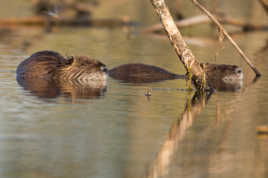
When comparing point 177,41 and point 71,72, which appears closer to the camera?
point 177,41

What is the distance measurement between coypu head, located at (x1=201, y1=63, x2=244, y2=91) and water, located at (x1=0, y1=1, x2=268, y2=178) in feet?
0.80

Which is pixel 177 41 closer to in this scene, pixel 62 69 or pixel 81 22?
pixel 62 69

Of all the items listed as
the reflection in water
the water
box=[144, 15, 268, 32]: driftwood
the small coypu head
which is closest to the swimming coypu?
the small coypu head

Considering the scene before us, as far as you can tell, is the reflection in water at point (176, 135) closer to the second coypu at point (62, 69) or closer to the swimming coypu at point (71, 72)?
the swimming coypu at point (71, 72)

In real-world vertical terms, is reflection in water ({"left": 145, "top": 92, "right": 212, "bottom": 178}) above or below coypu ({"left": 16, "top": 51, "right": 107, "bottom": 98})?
below

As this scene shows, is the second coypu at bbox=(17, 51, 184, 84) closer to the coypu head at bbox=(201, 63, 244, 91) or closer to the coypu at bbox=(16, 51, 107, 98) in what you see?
the coypu at bbox=(16, 51, 107, 98)

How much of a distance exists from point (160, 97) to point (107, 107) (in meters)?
1.32

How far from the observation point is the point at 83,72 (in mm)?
11711

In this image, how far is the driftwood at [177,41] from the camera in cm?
989

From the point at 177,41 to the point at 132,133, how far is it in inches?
121

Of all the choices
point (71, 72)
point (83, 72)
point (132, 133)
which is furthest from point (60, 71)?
point (132, 133)

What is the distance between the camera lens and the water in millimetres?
5918

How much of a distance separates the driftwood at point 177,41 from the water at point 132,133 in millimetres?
419

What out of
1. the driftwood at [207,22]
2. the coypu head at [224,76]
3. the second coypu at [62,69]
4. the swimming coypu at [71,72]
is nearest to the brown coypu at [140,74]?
the swimming coypu at [71,72]
